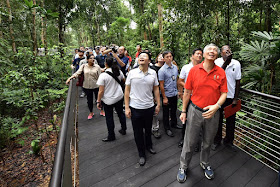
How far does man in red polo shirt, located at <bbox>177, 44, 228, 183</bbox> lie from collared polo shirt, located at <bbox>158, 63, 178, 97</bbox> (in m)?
1.02

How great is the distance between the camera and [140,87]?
2.46 m

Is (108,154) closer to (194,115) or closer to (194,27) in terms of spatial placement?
(194,115)

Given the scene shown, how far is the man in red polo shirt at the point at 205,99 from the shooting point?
1.97 meters

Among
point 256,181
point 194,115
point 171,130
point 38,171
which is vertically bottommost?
point 38,171

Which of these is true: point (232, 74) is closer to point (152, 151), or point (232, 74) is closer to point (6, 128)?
point (152, 151)

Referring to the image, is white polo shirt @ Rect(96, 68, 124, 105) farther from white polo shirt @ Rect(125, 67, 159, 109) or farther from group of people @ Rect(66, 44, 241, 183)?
white polo shirt @ Rect(125, 67, 159, 109)

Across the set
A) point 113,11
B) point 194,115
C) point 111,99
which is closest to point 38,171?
point 111,99

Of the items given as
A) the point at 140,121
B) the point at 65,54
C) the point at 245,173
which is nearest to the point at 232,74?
the point at 245,173

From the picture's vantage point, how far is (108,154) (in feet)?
9.84

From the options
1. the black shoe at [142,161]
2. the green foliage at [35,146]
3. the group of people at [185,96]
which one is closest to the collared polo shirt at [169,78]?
the group of people at [185,96]

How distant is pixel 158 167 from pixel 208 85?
1.58m

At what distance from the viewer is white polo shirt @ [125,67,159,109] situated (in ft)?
7.99

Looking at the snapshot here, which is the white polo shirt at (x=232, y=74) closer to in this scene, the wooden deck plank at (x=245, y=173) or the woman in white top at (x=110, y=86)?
the wooden deck plank at (x=245, y=173)

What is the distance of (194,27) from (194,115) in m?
4.69
